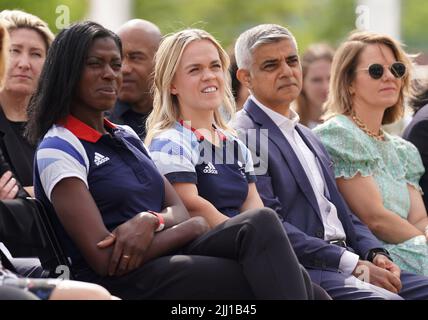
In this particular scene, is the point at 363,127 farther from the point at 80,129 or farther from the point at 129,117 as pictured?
the point at 80,129

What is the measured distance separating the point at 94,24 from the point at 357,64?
1986 mm

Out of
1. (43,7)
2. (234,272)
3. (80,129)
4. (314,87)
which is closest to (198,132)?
(80,129)

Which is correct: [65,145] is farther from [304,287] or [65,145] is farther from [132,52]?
[132,52]

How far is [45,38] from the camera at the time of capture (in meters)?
5.86

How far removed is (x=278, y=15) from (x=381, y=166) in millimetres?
19361

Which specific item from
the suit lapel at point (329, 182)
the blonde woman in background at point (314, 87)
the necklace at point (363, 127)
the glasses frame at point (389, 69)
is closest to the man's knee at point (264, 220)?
the suit lapel at point (329, 182)

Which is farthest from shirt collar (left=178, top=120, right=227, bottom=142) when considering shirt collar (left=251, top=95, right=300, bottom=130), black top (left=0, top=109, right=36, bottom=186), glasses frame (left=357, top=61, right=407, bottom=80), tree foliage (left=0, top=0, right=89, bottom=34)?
tree foliage (left=0, top=0, right=89, bottom=34)

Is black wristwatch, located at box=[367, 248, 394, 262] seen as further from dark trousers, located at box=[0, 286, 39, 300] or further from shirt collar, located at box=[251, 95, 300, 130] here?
dark trousers, located at box=[0, 286, 39, 300]

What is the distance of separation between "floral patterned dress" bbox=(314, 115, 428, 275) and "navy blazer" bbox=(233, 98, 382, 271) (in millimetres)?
168

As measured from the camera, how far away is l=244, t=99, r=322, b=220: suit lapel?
17.4 ft

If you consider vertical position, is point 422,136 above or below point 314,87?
above

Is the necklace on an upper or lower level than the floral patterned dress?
upper

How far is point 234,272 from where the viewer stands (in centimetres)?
425
